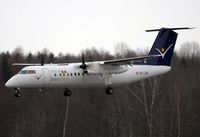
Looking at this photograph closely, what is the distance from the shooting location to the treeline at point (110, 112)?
239ft

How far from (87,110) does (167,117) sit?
1375 cm

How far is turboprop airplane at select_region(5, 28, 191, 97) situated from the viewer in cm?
5106

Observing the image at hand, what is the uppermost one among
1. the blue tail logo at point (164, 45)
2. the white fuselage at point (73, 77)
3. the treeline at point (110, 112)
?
the blue tail logo at point (164, 45)

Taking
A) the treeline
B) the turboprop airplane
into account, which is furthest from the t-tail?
the treeline

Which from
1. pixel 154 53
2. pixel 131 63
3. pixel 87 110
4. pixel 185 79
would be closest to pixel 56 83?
pixel 131 63

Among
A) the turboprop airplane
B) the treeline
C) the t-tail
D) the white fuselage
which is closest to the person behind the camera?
the white fuselage

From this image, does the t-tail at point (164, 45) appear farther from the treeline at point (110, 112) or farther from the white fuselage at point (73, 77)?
the treeline at point (110, 112)

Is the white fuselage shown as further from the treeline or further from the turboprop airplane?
the treeline

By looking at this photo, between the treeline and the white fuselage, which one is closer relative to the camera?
the white fuselage

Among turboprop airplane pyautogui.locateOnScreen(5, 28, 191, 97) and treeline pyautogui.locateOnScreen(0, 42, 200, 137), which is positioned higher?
turboprop airplane pyautogui.locateOnScreen(5, 28, 191, 97)

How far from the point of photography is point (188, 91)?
8219 cm

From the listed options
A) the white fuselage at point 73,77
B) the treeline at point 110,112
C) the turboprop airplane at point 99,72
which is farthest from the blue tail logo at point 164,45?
the treeline at point 110,112

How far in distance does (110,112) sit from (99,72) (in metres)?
29.8

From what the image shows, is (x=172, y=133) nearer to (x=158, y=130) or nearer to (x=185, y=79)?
(x=158, y=130)
